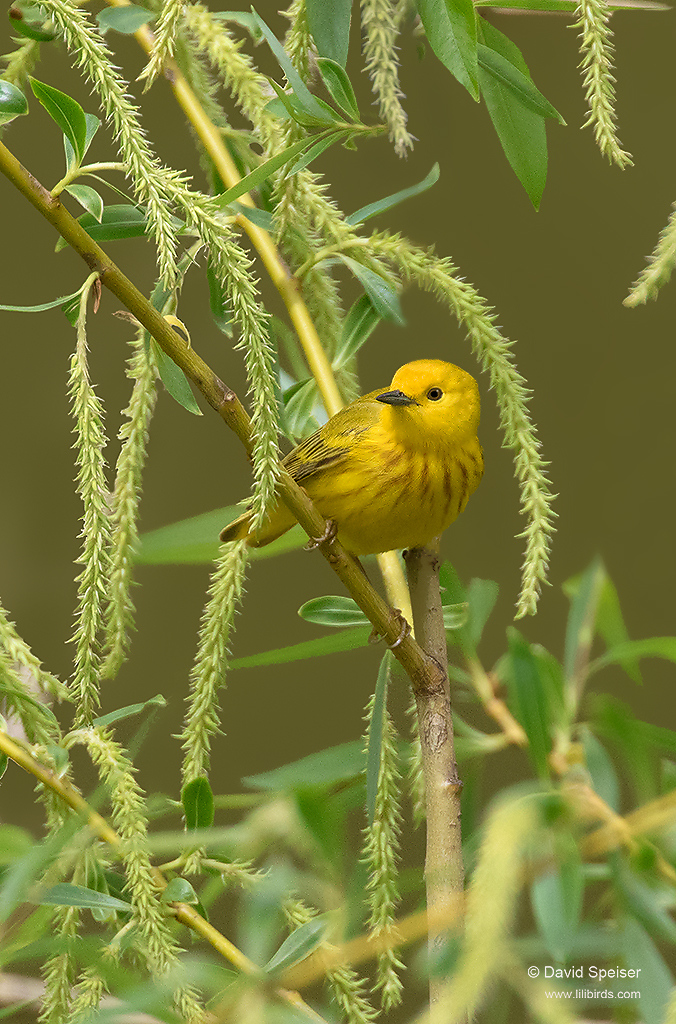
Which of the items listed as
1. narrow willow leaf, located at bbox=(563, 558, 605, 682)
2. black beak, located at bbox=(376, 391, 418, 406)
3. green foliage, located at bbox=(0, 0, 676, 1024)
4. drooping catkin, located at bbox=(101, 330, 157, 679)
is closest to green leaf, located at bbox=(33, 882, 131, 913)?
green foliage, located at bbox=(0, 0, 676, 1024)

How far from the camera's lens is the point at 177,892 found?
481 mm

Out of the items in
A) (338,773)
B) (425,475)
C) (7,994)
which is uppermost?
(425,475)

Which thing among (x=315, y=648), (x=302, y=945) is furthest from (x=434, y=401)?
(x=302, y=945)

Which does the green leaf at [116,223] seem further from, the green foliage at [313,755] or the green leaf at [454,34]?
the green leaf at [454,34]

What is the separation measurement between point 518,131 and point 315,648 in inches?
12.7

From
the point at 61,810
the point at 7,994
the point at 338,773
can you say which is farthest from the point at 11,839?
the point at 7,994

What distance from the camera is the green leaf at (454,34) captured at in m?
0.45

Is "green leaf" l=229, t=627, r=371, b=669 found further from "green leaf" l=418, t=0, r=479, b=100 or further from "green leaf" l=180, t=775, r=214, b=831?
"green leaf" l=418, t=0, r=479, b=100

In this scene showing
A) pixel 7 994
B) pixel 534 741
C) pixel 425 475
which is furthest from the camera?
pixel 425 475

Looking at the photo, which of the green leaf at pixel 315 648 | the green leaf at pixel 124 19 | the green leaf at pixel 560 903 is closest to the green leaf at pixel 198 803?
the green leaf at pixel 315 648

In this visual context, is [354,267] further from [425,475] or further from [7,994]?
[7,994]

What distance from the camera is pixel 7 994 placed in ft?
2.17

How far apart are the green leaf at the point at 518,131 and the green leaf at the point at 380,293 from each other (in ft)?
0.33

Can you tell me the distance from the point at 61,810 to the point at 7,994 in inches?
9.9
